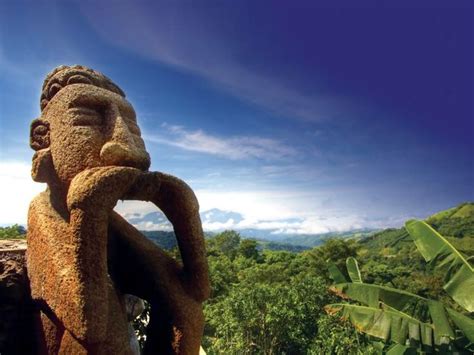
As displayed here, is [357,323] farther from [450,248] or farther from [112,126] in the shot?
[112,126]

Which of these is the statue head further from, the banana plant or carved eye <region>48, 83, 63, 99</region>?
the banana plant

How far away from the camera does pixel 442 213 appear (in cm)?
8794

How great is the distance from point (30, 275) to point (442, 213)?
97878 millimetres

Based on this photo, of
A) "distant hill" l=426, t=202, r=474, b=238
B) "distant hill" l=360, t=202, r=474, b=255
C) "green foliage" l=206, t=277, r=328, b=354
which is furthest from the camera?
"distant hill" l=360, t=202, r=474, b=255

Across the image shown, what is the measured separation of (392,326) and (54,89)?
7035mm

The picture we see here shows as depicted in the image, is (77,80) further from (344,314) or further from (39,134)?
(344,314)

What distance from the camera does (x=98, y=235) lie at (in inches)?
149

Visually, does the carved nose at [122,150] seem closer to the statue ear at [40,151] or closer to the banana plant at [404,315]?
the statue ear at [40,151]

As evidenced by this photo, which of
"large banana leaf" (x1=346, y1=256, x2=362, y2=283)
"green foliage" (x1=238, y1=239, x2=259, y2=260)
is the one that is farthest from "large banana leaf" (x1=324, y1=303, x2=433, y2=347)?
"green foliage" (x1=238, y1=239, x2=259, y2=260)

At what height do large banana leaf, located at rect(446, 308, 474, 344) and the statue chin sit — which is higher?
the statue chin

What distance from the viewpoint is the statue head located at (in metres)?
4.14

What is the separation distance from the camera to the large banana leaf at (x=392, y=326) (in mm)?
7055

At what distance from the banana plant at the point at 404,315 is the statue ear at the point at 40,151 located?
6100 millimetres

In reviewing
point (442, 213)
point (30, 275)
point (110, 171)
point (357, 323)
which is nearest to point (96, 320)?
point (30, 275)
